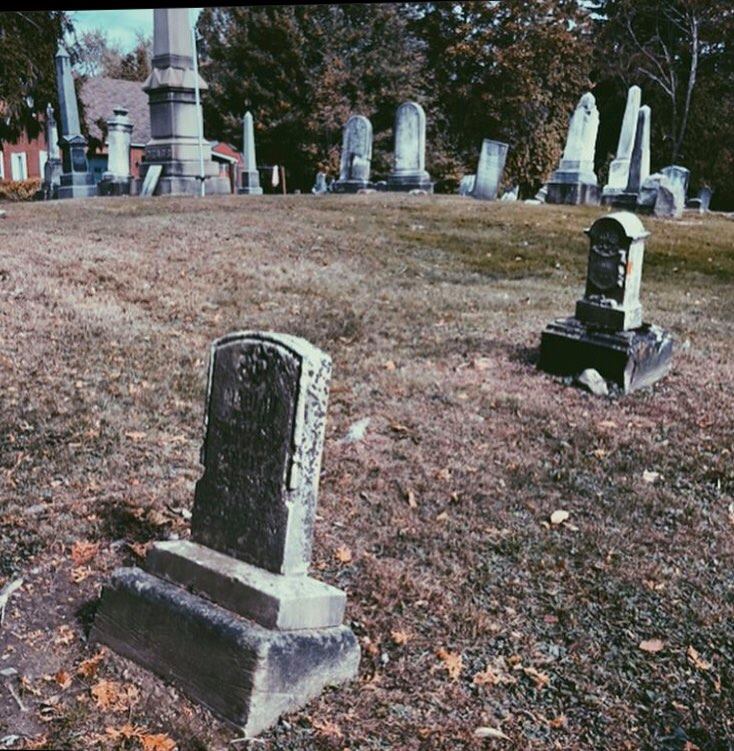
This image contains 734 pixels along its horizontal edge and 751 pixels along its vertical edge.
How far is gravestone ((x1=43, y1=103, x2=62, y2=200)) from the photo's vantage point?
23391mm

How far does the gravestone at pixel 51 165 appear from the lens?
23.4 metres

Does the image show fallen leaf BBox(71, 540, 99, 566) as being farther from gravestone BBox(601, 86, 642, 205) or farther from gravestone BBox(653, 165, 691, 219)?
gravestone BBox(601, 86, 642, 205)

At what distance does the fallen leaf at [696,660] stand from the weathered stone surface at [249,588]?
158 cm

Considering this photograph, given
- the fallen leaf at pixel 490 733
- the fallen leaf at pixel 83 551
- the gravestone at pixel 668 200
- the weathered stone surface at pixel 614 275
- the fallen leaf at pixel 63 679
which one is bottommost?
the fallen leaf at pixel 490 733

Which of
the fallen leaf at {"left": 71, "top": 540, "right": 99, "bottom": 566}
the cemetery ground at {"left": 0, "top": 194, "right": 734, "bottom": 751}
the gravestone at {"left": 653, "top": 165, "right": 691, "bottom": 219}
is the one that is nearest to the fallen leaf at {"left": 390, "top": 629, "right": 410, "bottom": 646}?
the cemetery ground at {"left": 0, "top": 194, "right": 734, "bottom": 751}

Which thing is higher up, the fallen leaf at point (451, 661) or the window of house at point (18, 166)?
the window of house at point (18, 166)

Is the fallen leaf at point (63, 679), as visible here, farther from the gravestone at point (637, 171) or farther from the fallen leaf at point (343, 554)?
the gravestone at point (637, 171)

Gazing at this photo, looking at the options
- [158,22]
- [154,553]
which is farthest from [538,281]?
[158,22]

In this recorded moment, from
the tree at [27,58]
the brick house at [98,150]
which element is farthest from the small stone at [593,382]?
the brick house at [98,150]

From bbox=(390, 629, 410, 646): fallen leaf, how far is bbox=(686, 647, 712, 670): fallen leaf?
4.15 feet

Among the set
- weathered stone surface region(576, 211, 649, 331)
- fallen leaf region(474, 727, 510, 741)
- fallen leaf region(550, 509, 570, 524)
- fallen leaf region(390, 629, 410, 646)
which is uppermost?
weathered stone surface region(576, 211, 649, 331)

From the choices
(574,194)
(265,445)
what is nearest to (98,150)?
(574,194)

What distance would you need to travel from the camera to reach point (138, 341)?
24.5ft

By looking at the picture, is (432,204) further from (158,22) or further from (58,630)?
(58,630)
